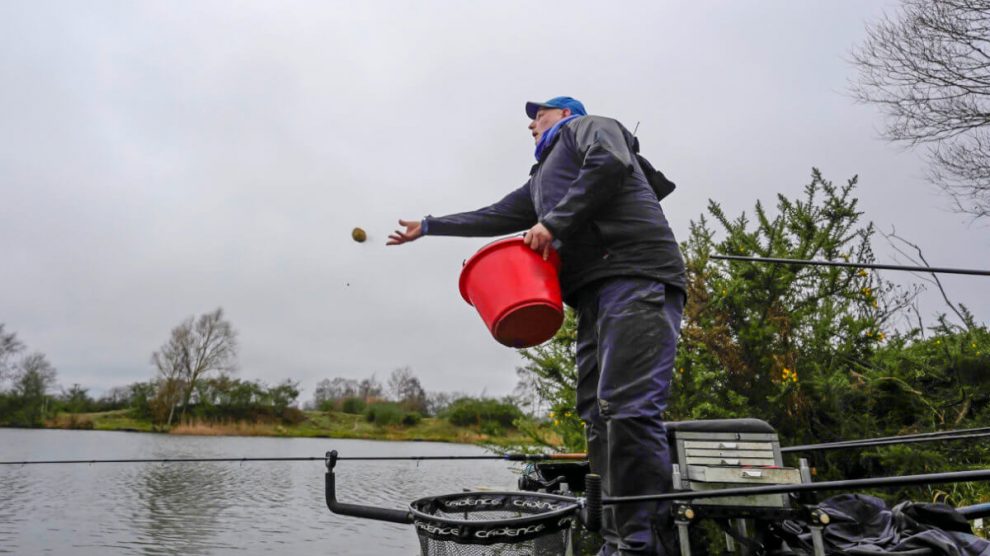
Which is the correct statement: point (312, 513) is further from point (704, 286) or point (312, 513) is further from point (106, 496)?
point (704, 286)

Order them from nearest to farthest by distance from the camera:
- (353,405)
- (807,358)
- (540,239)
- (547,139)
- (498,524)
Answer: (498,524)
(540,239)
(547,139)
(807,358)
(353,405)

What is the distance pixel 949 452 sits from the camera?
11.1 ft

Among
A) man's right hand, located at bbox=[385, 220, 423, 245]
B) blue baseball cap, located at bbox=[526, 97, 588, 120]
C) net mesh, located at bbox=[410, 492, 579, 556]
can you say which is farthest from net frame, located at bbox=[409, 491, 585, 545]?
blue baseball cap, located at bbox=[526, 97, 588, 120]

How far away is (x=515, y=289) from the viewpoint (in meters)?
1.97

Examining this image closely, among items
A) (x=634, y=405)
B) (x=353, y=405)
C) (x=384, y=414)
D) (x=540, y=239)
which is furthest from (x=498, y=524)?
(x=353, y=405)

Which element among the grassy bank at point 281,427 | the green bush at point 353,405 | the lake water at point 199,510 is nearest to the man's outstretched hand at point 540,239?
the lake water at point 199,510

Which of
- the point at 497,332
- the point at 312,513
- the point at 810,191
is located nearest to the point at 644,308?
the point at 497,332

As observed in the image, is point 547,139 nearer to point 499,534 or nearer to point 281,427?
point 499,534

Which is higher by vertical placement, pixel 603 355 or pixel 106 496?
pixel 603 355

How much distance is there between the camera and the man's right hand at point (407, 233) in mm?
2689

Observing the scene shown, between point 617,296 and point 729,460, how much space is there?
1.85 feet

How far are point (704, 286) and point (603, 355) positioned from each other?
2.85 meters

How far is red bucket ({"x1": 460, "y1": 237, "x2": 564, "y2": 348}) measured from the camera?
1.95m

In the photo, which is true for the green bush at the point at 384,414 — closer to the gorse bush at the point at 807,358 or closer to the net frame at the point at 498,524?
the gorse bush at the point at 807,358
